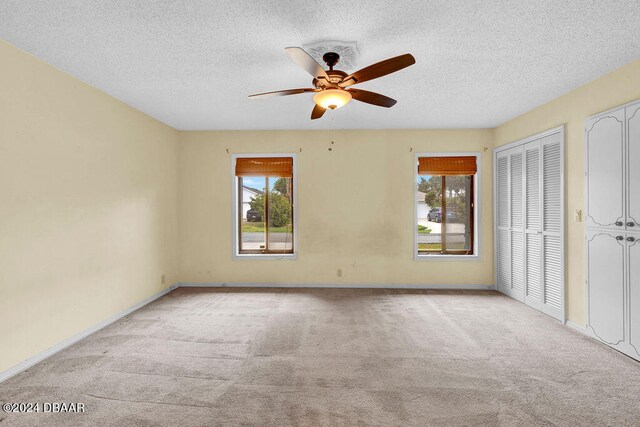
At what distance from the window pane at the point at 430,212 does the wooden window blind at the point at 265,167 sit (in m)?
2.30

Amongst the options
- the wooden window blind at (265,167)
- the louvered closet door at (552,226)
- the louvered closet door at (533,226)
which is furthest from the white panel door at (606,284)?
the wooden window blind at (265,167)

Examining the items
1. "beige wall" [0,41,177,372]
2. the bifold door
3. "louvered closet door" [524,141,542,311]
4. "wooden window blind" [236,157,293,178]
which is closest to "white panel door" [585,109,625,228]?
the bifold door

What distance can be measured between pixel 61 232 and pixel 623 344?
5.41 metres

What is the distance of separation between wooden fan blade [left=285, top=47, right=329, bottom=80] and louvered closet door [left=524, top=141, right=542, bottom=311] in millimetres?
3353

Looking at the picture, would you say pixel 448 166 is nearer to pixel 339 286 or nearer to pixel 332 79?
pixel 339 286

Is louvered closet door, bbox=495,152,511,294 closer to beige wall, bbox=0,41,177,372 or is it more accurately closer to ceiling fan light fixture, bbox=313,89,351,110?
ceiling fan light fixture, bbox=313,89,351,110

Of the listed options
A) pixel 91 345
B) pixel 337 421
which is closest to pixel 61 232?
pixel 91 345

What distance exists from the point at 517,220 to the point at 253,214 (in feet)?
13.7

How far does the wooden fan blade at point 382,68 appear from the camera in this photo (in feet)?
6.77

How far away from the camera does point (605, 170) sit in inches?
121

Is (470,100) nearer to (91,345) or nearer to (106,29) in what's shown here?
(106,29)

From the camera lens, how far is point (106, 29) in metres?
2.33

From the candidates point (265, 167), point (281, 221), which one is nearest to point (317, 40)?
point (265, 167)

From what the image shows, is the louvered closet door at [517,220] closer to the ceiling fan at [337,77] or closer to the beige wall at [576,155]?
the beige wall at [576,155]
